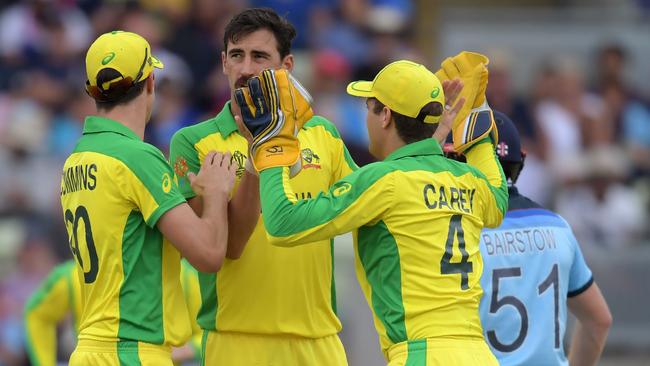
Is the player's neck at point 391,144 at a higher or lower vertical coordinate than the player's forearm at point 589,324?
higher

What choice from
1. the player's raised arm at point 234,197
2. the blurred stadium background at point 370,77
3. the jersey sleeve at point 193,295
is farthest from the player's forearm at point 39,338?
the player's raised arm at point 234,197

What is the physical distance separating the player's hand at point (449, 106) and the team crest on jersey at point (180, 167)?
122cm

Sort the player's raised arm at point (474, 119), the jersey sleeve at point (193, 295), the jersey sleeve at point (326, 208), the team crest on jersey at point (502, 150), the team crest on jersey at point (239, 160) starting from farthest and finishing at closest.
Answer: the jersey sleeve at point (193, 295) → the team crest on jersey at point (502, 150) → the player's raised arm at point (474, 119) → the team crest on jersey at point (239, 160) → the jersey sleeve at point (326, 208)

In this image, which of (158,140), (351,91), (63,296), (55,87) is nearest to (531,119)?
(158,140)

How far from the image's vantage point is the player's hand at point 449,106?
614cm

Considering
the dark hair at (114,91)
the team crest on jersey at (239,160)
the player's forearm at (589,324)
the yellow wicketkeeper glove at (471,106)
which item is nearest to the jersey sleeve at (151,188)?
the dark hair at (114,91)

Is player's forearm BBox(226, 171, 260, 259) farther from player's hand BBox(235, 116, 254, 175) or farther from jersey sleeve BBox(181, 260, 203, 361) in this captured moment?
jersey sleeve BBox(181, 260, 203, 361)

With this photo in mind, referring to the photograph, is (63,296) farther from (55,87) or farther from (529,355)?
(55,87)

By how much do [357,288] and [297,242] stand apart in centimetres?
477

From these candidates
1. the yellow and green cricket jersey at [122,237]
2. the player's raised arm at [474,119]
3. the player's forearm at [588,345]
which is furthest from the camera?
the player's forearm at [588,345]

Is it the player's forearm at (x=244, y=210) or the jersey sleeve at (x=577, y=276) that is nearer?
the player's forearm at (x=244, y=210)

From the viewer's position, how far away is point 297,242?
546 centimetres

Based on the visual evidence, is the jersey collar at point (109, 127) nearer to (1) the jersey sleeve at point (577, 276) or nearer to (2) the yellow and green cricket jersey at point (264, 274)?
(2) the yellow and green cricket jersey at point (264, 274)

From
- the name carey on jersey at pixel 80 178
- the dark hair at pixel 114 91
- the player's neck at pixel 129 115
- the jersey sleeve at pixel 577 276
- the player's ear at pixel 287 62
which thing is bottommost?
the jersey sleeve at pixel 577 276
